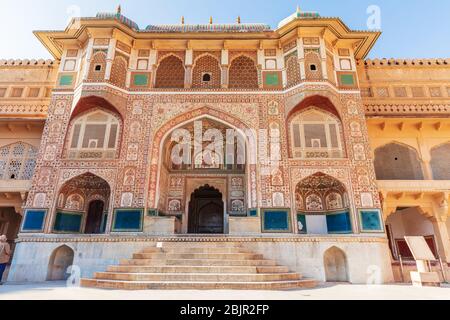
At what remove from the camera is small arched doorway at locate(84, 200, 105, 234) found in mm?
10977

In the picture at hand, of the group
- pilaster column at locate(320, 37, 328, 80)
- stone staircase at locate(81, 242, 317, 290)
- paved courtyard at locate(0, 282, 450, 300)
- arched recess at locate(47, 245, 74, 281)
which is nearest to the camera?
paved courtyard at locate(0, 282, 450, 300)

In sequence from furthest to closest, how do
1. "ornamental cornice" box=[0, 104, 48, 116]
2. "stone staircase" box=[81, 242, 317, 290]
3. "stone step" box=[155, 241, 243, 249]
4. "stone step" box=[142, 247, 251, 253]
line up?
"ornamental cornice" box=[0, 104, 48, 116], "stone step" box=[155, 241, 243, 249], "stone step" box=[142, 247, 251, 253], "stone staircase" box=[81, 242, 317, 290]

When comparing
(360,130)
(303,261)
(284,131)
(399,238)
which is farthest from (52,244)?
(399,238)

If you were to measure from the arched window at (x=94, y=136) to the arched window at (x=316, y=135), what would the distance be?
21.1 ft

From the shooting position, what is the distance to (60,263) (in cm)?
912

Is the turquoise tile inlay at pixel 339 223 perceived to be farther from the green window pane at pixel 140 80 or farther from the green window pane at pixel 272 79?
the green window pane at pixel 140 80

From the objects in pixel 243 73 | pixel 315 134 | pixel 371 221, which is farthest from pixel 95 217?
pixel 371 221

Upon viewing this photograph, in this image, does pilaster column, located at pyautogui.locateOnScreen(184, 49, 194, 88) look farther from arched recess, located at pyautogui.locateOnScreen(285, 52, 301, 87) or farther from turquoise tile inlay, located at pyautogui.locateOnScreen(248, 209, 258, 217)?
turquoise tile inlay, located at pyautogui.locateOnScreen(248, 209, 258, 217)

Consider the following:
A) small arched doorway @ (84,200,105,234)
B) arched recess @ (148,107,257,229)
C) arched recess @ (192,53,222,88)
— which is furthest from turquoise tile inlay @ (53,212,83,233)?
arched recess @ (192,53,222,88)

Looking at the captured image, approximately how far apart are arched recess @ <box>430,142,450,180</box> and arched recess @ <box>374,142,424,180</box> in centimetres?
54

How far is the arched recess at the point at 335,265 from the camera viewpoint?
28.9 ft

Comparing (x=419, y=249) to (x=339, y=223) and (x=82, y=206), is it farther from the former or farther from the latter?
Answer: (x=82, y=206)

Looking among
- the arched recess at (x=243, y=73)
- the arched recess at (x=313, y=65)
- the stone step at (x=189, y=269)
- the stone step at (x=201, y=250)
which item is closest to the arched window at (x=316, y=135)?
the arched recess at (x=313, y=65)

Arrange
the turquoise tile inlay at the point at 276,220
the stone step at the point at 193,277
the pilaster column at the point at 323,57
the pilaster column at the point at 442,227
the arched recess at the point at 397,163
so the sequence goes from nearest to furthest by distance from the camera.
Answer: the stone step at the point at 193,277, the turquoise tile inlay at the point at 276,220, the pilaster column at the point at 442,227, the pilaster column at the point at 323,57, the arched recess at the point at 397,163
